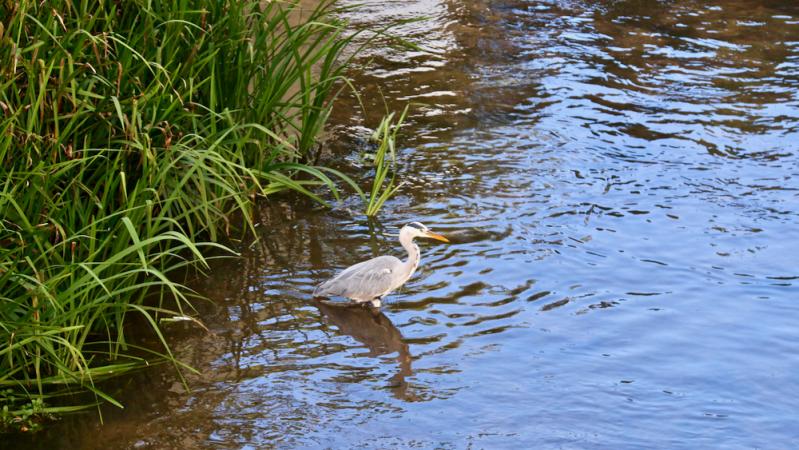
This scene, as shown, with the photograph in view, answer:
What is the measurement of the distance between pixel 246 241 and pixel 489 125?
10.1ft

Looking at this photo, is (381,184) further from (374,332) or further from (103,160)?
(103,160)

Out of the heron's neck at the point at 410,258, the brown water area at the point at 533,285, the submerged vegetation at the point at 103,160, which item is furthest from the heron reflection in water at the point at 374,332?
the submerged vegetation at the point at 103,160

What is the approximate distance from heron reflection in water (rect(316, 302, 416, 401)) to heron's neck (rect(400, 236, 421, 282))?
31 centimetres

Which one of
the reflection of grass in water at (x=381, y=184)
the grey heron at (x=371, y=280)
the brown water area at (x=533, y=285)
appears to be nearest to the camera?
the brown water area at (x=533, y=285)

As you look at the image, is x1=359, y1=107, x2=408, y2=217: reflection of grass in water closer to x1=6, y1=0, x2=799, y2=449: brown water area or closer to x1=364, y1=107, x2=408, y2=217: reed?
x1=364, y1=107, x2=408, y2=217: reed

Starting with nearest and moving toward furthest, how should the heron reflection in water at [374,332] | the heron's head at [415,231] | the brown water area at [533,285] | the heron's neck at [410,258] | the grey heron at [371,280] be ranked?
the brown water area at [533,285] < the heron reflection in water at [374,332] < the grey heron at [371,280] < the heron's neck at [410,258] < the heron's head at [415,231]

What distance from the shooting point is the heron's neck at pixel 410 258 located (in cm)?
652

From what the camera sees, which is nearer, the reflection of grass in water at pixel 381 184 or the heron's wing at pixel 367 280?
the heron's wing at pixel 367 280

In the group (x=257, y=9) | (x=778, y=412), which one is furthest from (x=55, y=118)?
(x=778, y=412)

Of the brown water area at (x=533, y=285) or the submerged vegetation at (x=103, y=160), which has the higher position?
the submerged vegetation at (x=103, y=160)

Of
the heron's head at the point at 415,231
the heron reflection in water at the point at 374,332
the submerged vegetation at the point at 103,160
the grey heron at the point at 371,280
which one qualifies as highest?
the submerged vegetation at the point at 103,160

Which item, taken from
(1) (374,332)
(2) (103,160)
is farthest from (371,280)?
(2) (103,160)

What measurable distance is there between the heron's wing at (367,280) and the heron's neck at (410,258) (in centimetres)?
6

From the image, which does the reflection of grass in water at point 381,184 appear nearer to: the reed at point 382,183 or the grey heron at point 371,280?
the reed at point 382,183
